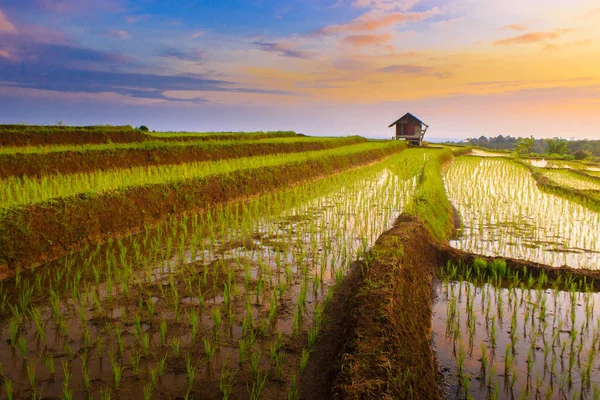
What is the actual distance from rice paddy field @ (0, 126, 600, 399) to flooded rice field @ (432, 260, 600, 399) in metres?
0.01

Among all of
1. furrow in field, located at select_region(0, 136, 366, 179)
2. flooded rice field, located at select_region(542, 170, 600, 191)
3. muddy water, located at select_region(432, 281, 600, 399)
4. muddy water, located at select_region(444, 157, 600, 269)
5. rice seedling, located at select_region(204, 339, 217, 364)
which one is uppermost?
furrow in field, located at select_region(0, 136, 366, 179)

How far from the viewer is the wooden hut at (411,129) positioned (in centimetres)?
3012

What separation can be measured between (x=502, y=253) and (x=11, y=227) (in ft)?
17.7

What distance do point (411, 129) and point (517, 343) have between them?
29.1m

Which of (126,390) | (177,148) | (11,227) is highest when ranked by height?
(177,148)

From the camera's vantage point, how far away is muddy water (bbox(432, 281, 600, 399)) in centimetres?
245

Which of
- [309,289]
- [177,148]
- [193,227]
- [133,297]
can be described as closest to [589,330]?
[309,289]

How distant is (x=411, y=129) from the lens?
30.5m

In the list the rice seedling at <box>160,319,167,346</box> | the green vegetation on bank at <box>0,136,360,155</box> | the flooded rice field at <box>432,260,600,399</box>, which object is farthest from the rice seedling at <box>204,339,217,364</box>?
the green vegetation on bank at <box>0,136,360,155</box>

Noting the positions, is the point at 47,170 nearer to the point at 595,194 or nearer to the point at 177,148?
the point at 177,148

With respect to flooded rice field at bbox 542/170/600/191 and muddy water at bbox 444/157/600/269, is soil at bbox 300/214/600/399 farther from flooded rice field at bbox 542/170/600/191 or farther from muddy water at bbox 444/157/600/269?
flooded rice field at bbox 542/170/600/191

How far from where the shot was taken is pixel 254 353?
8.45 ft

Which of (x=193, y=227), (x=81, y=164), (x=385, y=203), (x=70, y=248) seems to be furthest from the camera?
(x=81, y=164)

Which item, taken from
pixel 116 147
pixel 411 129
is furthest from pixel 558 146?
pixel 116 147
